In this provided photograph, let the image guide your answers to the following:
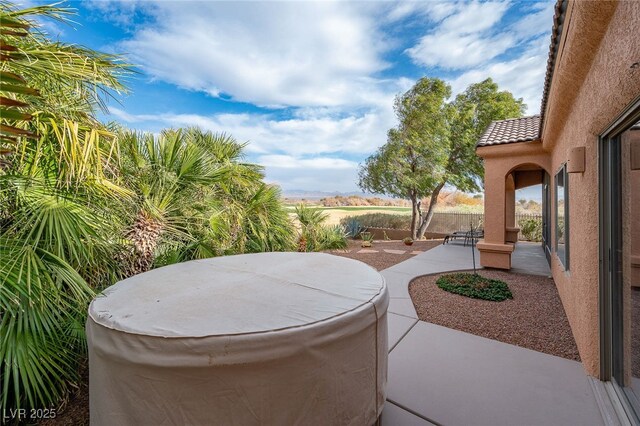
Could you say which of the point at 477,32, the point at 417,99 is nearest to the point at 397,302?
the point at 477,32

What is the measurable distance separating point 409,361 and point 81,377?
3.66 metres

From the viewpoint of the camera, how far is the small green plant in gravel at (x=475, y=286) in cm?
519

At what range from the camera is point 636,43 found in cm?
169

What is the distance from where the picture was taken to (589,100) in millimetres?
2842

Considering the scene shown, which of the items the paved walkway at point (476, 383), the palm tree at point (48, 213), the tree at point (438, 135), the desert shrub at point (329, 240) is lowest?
the paved walkway at point (476, 383)

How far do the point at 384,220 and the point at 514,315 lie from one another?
543 inches

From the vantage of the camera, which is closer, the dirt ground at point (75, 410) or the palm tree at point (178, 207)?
the dirt ground at point (75, 410)

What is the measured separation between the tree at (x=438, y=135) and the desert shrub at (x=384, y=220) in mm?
3630

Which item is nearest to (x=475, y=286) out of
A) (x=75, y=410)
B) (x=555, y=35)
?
(x=555, y=35)

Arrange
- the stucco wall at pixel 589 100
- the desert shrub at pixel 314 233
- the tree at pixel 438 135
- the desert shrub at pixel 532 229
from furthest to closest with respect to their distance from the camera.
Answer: the tree at pixel 438 135
the desert shrub at pixel 532 229
the desert shrub at pixel 314 233
the stucco wall at pixel 589 100

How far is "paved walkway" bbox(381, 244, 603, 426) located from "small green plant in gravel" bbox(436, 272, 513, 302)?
1828 millimetres

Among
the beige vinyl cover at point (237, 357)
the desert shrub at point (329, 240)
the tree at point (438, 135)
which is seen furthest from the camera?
the tree at point (438, 135)

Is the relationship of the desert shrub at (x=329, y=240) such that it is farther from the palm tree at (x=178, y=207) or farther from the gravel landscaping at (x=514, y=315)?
the gravel landscaping at (x=514, y=315)

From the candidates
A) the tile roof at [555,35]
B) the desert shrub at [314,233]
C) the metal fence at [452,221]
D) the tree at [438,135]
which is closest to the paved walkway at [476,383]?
the tile roof at [555,35]
